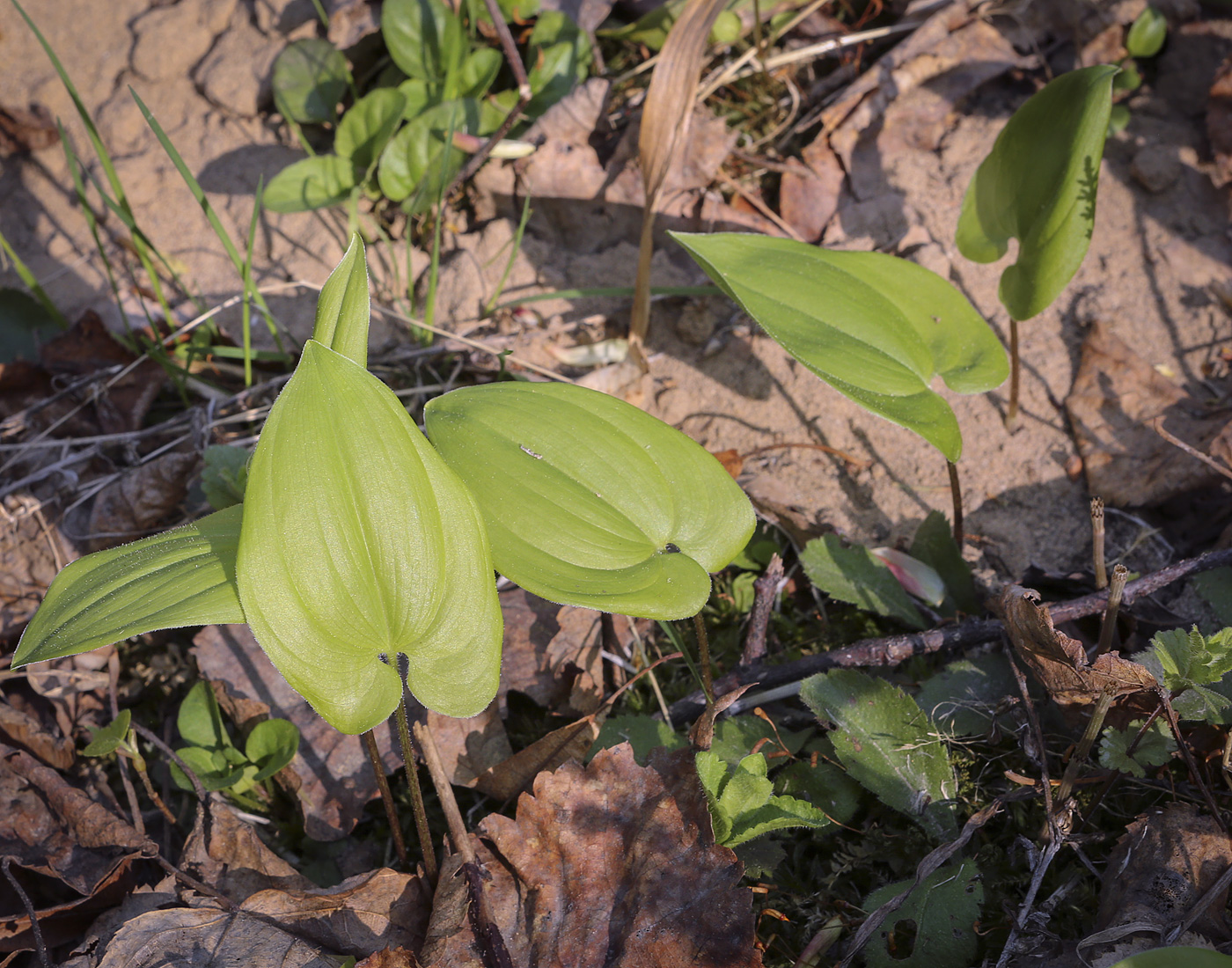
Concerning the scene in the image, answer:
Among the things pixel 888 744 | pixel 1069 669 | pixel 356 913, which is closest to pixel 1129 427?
pixel 1069 669


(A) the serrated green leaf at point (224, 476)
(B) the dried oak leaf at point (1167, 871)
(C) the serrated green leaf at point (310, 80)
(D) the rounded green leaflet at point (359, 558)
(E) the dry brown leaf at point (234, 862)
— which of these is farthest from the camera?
(C) the serrated green leaf at point (310, 80)

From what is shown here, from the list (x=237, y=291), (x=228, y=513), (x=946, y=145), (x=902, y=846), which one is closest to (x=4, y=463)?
(x=237, y=291)

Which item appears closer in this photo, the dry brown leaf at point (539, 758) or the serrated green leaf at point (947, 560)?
the dry brown leaf at point (539, 758)

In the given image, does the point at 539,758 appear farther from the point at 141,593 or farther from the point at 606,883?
the point at 141,593

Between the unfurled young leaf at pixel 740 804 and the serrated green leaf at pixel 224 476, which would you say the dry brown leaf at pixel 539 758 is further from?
the serrated green leaf at pixel 224 476

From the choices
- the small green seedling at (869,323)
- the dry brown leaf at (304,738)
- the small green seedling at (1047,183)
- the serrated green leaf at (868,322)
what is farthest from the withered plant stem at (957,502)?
the dry brown leaf at (304,738)

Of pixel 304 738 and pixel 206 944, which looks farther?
pixel 304 738

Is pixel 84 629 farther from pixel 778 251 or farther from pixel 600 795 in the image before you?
pixel 778 251
